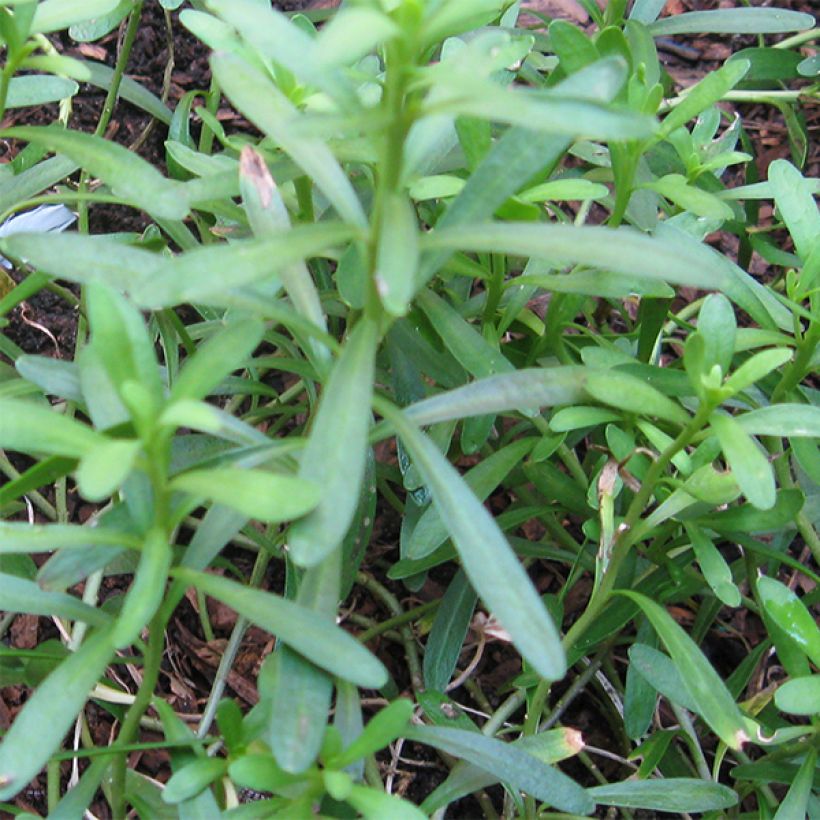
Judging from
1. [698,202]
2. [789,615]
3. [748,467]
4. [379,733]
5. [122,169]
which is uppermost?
[122,169]

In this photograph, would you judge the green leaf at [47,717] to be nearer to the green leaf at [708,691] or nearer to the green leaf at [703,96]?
the green leaf at [708,691]

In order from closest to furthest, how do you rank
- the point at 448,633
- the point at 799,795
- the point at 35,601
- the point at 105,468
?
the point at 105,468 < the point at 35,601 < the point at 799,795 < the point at 448,633

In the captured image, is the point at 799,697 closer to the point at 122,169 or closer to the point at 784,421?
the point at 784,421

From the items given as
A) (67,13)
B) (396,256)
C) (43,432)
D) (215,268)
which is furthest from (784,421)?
(67,13)

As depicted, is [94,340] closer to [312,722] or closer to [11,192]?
[312,722]

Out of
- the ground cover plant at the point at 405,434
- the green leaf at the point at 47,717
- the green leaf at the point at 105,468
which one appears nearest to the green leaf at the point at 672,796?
the ground cover plant at the point at 405,434

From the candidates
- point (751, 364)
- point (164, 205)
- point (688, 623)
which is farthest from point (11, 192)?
point (688, 623)
